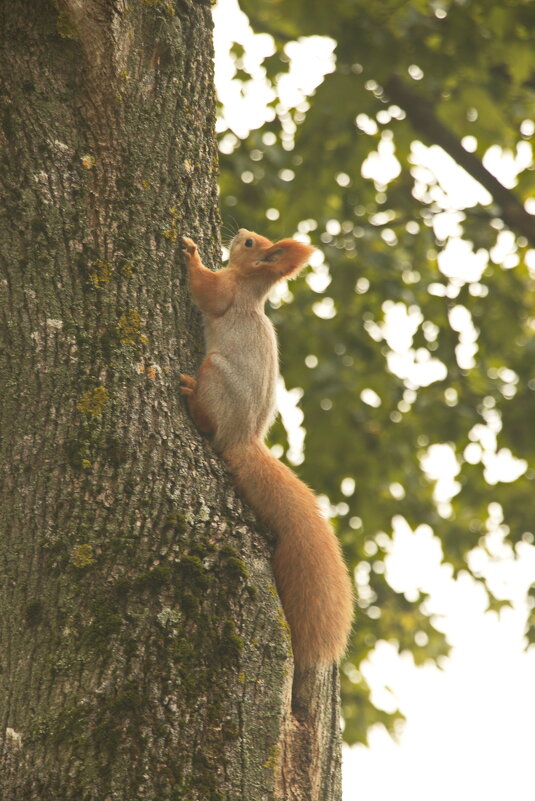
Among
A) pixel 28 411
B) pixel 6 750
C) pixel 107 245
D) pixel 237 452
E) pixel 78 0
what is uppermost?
pixel 78 0

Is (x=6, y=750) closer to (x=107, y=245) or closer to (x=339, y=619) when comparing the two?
(x=339, y=619)

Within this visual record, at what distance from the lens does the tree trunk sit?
6.07 ft

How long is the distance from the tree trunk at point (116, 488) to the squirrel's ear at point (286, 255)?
3.03 ft

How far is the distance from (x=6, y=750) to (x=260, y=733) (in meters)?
0.53

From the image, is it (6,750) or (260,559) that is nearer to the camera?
(6,750)

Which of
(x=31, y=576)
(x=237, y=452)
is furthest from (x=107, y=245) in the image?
(x=31, y=576)

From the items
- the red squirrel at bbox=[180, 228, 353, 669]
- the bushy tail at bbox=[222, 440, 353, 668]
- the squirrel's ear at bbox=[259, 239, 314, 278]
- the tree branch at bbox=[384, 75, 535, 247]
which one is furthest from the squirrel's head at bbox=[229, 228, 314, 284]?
the tree branch at bbox=[384, 75, 535, 247]

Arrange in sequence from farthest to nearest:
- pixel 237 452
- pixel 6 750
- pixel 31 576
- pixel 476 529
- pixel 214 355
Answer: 1. pixel 476 529
2. pixel 214 355
3. pixel 237 452
4. pixel 31 576
5. pixel 6 750

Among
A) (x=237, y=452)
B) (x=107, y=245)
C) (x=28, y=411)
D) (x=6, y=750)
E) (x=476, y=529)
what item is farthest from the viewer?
(x=476, y=529)

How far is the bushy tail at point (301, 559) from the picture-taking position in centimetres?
238

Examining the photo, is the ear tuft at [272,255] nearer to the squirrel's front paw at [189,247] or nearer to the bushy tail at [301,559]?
the squirrel's front paw at [189,247]

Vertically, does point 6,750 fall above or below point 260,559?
below

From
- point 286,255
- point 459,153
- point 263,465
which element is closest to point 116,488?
point 263,465

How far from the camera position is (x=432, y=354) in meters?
6.59
